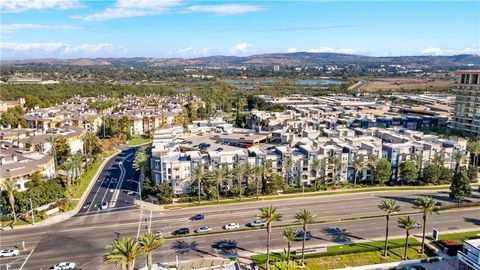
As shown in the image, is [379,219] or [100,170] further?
[100,170]

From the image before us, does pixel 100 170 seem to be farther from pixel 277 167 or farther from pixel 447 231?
pixel 447 231

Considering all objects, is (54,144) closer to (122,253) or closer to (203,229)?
(203,229)

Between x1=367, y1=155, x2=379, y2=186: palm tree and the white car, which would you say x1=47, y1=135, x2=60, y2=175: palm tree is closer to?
the white car

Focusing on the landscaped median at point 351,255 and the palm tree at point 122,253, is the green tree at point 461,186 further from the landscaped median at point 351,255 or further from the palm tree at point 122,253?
the palm tree at point 122,253

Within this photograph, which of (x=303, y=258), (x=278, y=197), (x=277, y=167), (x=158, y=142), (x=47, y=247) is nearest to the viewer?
(x=303, y=258)

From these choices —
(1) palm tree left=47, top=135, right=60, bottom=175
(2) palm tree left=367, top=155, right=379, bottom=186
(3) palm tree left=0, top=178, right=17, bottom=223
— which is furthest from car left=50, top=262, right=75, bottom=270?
(2) palm tree left=367, top=155, right=379, bottom=186

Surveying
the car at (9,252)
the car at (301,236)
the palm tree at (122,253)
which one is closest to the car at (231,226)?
the car at (301,236)

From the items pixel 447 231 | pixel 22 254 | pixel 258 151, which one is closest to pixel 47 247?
pixel 22 254
